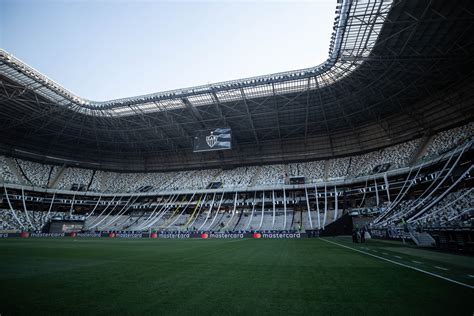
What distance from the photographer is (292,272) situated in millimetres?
6977

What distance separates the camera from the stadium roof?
77.3ft

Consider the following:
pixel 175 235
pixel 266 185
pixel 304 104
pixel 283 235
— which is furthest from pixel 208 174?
pixel 304 104

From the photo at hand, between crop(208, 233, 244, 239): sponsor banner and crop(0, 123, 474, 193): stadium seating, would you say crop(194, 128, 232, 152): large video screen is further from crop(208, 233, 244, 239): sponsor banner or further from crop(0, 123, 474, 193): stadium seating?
crop(0, 123, 474, 193): stadium seating

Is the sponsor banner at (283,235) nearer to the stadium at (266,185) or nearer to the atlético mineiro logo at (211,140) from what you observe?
the stadium at (266,185)

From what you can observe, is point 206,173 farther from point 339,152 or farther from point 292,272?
point 292,272

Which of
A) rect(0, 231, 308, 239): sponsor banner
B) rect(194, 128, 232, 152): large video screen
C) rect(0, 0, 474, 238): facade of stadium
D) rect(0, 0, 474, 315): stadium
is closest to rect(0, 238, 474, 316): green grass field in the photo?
rect(0, 0, 474, 315): stadium

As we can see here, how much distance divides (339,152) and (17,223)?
59.2 metres

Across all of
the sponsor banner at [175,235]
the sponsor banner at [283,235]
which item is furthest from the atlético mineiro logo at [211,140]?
the sponsor banner at [283,235]

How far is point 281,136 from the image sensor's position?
164 feet

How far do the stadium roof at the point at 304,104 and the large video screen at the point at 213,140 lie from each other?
146 inches

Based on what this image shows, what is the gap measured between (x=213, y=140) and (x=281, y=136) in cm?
1800

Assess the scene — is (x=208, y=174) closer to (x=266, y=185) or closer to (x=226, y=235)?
(x=266, y=185)

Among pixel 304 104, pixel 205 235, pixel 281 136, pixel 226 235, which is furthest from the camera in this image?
pixel 281 136

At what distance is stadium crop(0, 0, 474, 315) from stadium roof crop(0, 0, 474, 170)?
242 millimetres
